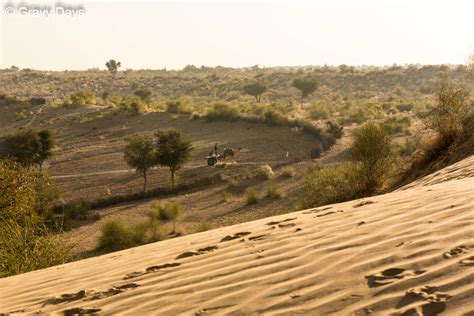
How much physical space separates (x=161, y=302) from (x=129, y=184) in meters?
18.7

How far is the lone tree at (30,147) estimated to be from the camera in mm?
23219

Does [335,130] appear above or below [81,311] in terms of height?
above

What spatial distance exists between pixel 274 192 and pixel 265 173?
3151mm

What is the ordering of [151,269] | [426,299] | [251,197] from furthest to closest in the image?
[251,197], [151,269], [426,299]

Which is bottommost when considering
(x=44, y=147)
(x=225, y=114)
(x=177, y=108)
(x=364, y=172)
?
(x=364, y=172)

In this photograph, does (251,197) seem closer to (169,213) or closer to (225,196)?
(225,196)

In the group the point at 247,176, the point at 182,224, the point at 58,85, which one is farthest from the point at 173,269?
the point at 58,85

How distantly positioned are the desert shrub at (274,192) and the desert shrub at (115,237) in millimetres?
5724

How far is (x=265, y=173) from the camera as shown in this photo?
72.9 ft

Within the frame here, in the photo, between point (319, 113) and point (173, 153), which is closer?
point (173, 153)

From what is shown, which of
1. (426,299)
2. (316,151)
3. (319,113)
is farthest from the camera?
(319,113)

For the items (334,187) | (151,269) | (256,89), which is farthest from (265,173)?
(256,89)

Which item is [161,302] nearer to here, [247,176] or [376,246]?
[376,246]

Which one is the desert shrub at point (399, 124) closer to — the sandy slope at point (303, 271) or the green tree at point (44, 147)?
the green tree at point (44, 147)
